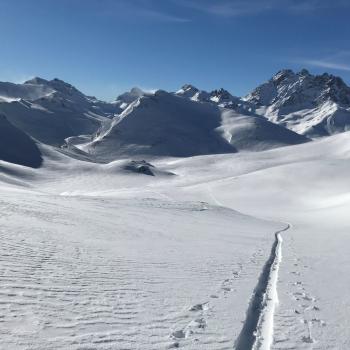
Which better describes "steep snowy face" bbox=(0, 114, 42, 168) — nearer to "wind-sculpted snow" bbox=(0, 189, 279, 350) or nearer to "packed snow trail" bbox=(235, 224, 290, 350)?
"wind-sculpted snow" bbox=(0, 189, 279, 350)

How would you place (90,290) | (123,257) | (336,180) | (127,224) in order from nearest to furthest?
(90,290) < (123,257) < (127,224) < (336,180)

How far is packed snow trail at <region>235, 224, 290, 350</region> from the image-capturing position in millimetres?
8109

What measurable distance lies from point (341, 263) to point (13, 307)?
11779 millimetres

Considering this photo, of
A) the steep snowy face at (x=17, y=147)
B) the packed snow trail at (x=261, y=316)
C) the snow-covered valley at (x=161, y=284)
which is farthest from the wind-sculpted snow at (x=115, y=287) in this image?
the steep snowy face at (x=17, y=147)

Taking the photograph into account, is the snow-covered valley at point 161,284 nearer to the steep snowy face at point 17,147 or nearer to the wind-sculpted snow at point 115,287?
the wind-sculpted snow at point 115,287

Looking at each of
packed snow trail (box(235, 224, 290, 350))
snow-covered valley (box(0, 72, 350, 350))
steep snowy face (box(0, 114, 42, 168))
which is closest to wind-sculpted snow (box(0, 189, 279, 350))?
snow-covered valley (box(0, 72, 350, 350))

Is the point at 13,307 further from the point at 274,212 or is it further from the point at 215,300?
the point at 274,212

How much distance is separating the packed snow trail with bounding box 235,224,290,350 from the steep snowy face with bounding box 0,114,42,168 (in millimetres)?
114299

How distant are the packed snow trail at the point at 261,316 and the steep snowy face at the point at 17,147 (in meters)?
114

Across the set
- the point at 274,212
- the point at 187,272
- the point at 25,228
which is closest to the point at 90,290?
the point at 187,272

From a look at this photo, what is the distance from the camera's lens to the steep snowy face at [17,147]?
13088 cm

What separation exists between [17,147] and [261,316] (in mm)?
142257

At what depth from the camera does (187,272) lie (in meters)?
13.4

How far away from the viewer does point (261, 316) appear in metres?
9.61
